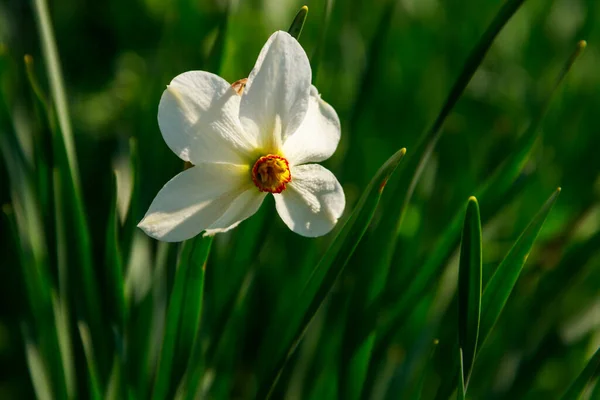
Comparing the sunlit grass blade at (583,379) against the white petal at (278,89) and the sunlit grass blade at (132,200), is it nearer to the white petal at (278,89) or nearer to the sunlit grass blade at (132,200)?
the white petal at (278,89)

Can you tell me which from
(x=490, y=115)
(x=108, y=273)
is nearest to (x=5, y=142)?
(x=108, y=273)

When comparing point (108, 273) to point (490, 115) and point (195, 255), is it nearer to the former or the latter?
point (195, 255)

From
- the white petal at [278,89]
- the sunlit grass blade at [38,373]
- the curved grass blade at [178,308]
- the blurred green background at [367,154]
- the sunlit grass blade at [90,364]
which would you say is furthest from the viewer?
the blurred green background at [367,154]

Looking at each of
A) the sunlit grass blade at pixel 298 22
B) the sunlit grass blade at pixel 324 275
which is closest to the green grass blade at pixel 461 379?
the sunlit grass blade at pixel 324 275

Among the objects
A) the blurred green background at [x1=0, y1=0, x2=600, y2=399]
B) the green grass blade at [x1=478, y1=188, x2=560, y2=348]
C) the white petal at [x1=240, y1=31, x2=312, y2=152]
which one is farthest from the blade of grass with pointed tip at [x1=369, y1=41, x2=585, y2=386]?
the white petal at [x1=240, y1=31, x2=312, y2=152]

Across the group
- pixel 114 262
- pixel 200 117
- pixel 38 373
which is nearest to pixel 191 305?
pixel 114 262

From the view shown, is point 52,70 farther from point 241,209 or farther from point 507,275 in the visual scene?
point 507,275

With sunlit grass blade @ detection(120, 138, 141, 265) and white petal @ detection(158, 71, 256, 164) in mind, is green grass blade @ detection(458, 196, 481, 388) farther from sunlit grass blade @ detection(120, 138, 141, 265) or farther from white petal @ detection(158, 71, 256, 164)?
sunlit grass blade @ detection(120, 138, 141, 265)

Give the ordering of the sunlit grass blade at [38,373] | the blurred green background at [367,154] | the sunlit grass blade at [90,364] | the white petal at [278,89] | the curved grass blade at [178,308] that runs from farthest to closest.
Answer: the blurred green background at [367,154] < the sunlit grass blade at [38,373] < the sunlit grass blade at [90,364] < the curved grass blade at [178,308] < the white petal at [278,89]
